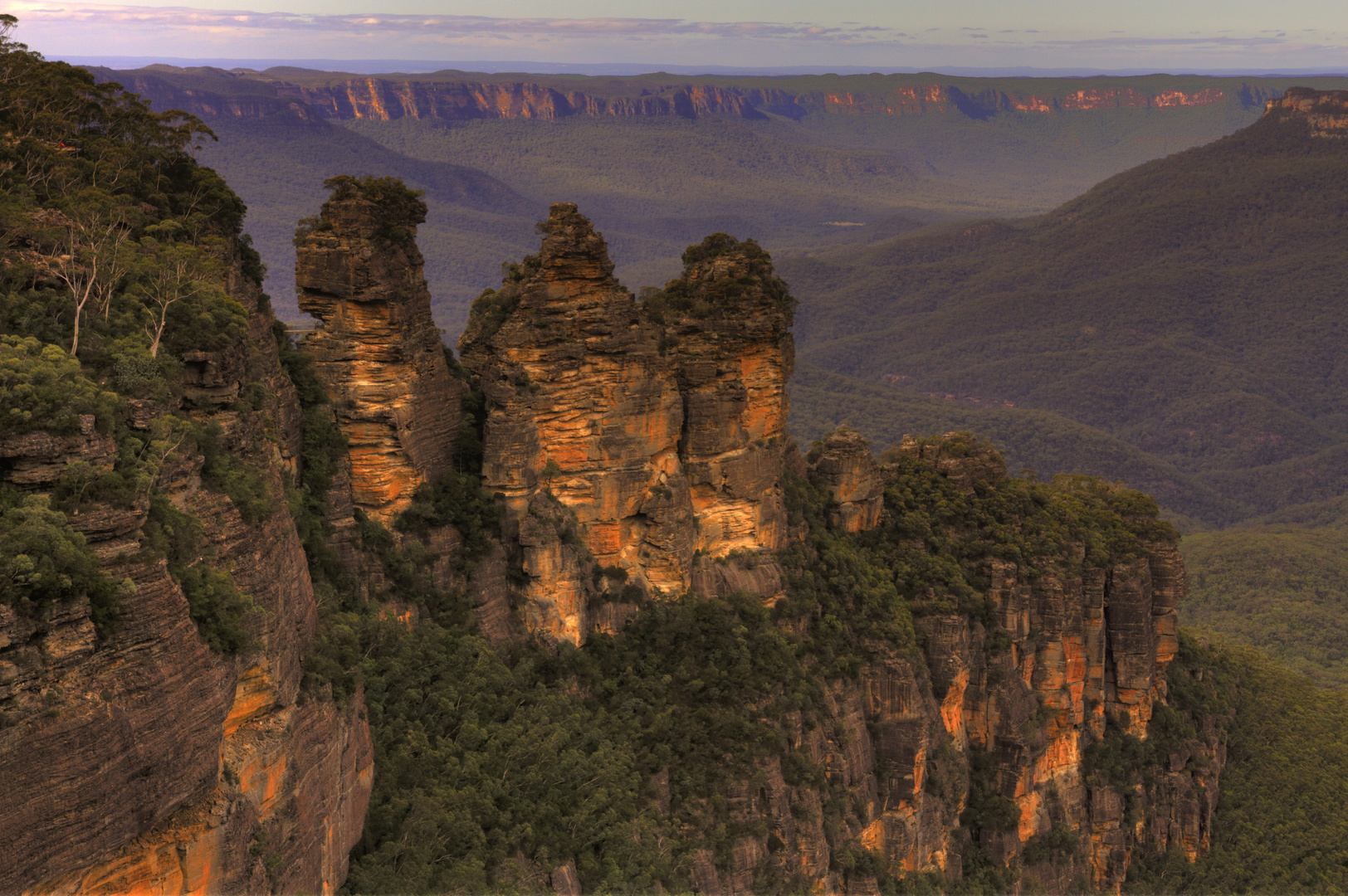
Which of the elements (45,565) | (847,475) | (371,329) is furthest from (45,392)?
(847,475)

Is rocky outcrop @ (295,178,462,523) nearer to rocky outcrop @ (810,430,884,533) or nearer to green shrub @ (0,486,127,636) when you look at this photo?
green shrub @ (0,486,127,636)

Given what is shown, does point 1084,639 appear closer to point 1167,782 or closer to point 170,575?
point 1167,782

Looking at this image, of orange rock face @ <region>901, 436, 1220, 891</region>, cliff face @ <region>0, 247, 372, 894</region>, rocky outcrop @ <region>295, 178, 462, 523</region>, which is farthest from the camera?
orange rock face @ <region>901, 436, 1220, 891</region>

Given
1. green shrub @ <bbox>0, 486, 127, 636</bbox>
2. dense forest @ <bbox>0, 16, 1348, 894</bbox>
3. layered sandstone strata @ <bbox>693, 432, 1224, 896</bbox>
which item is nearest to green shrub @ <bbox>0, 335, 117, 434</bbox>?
dense forest @ <bbox>0, 16, 1348, 894</bbox>

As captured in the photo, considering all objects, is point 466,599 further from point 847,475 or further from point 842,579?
point 847,475

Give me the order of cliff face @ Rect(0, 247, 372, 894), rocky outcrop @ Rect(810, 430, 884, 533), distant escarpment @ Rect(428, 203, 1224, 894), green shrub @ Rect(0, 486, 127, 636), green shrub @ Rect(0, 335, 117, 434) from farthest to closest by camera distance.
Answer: rocky outcrop @ Rect(810, 430, 884, 533)
distant escarpment @ Rect(428, 203, 1224, 894)
green shrub @ Rect(0, 335, 117, 434)
cliff face @ Rect(0, 247, 372, 894)
green shrub @ Rect(0, 486, 127, 636)

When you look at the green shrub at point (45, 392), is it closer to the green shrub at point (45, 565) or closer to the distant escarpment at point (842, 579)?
the green shrub at point (45, 565)

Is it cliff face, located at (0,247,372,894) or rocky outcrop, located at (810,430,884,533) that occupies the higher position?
cliff face, located at (0,247,372,894)
